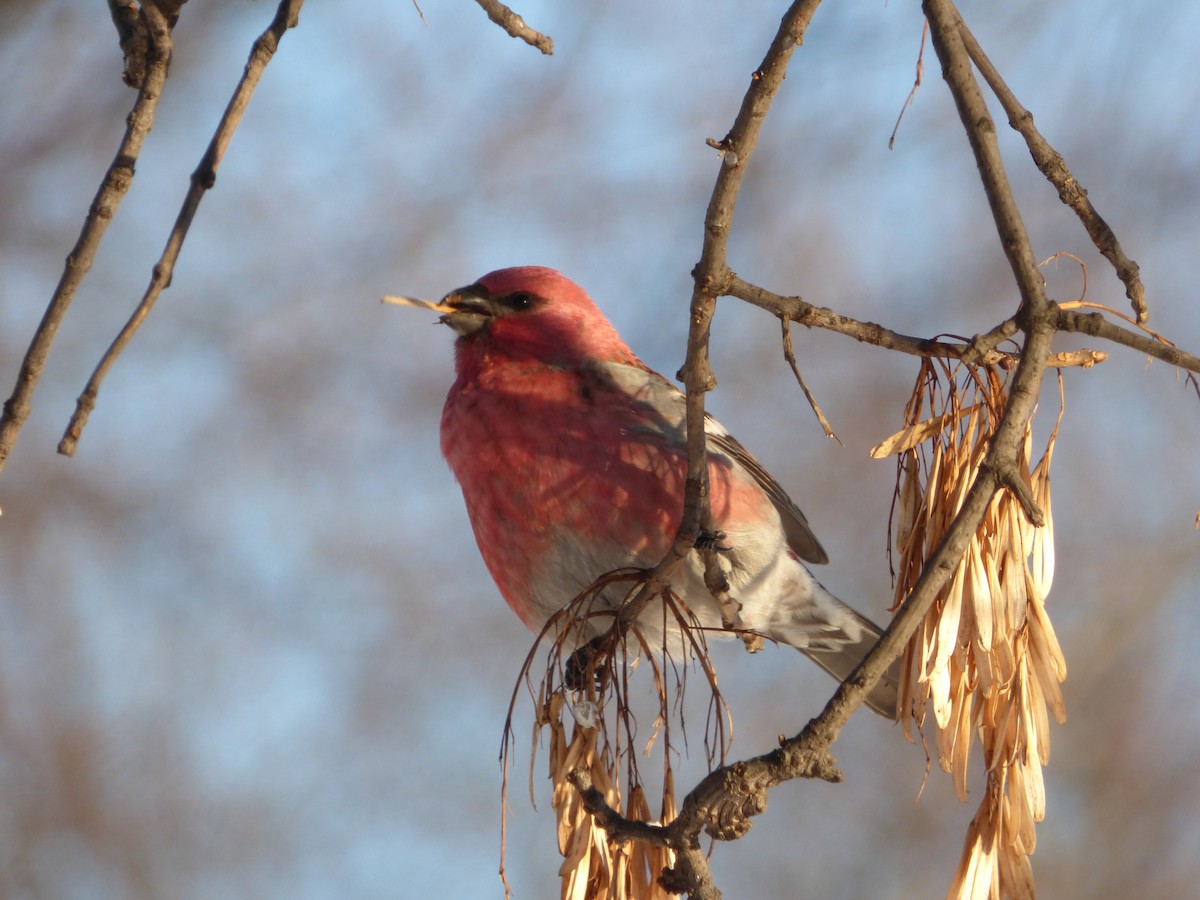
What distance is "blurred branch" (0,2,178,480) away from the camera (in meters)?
1.82

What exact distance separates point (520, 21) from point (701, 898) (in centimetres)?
156

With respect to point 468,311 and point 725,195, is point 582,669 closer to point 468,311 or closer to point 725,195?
point 725,195

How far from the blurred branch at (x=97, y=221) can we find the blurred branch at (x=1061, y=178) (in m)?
1.32

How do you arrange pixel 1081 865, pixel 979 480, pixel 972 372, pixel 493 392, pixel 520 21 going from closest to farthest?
1. pixel 979 480
2. pixel 972 372
3. pixel 520 21
4. pixel 493 392
5. pixel 1081 865

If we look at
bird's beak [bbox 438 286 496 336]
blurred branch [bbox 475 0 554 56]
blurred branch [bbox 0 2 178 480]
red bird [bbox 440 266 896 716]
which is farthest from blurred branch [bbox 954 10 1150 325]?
bird's beak [bbox 438 286 496 336]

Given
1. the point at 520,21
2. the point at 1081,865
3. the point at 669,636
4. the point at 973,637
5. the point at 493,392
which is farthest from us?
the point at 1081,865

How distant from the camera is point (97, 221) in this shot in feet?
6.30

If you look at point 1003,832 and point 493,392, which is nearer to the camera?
point 1003,832

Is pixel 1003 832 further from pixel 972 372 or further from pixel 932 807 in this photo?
pixel 932 807

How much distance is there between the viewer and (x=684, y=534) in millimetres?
2197

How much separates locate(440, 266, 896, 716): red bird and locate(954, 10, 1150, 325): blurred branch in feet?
3.55

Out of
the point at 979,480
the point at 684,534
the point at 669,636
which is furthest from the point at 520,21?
the point at 669,636

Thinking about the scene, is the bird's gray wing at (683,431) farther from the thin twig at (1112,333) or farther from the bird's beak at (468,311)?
the thin twig at (1112,333)

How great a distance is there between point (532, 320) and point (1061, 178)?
1.63 meters
